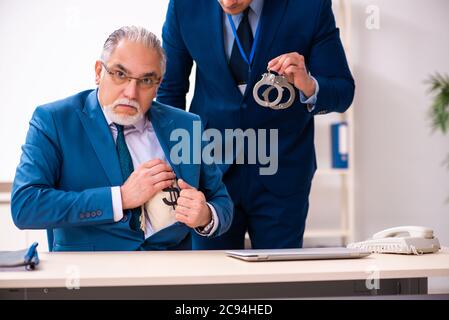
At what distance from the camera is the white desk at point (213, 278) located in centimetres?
120

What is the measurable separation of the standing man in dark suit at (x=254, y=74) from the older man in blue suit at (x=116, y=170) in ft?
0.51

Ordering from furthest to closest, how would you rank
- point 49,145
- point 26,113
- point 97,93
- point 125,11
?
point 26,113
point 125,11
point 97,93
point 49,145

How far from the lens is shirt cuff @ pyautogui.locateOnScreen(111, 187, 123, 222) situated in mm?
1761

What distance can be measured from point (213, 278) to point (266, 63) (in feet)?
3.42

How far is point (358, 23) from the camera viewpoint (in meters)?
3.40

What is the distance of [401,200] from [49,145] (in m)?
2.07

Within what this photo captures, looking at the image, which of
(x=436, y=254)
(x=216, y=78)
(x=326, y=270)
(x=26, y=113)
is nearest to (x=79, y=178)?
(x=216, y=78)

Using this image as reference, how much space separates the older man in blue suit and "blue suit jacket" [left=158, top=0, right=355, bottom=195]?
0.16m

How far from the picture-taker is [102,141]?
184 centimetres

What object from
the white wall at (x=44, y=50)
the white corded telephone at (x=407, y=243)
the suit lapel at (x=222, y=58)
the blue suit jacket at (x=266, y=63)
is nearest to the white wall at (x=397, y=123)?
the white wall at (x=44, y=50)

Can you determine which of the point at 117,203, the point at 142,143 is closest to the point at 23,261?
the point at 117,203

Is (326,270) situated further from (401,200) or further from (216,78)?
(401,200)

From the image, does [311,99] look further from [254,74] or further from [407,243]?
[407,243]
